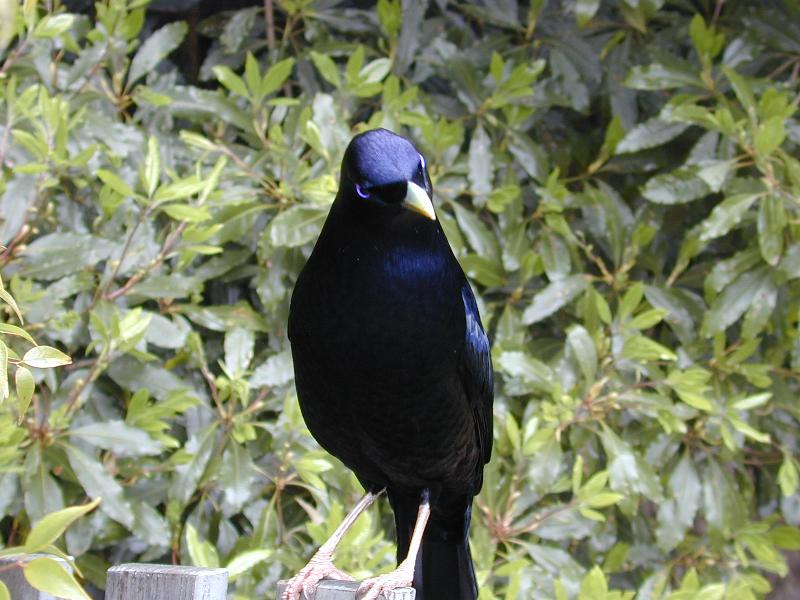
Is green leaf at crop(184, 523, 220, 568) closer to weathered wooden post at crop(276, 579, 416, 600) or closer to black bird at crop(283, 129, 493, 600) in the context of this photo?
black bird at crop(283, 129, 493, 600)

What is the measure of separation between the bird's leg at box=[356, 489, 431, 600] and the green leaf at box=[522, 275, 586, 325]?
1294 mm

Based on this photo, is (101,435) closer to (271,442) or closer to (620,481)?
(271,442)

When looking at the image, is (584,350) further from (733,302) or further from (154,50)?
(154,50)

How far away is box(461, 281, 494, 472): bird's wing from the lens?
230 centimetres

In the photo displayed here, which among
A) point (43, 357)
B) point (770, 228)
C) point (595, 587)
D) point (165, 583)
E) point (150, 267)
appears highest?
point (43, 357)

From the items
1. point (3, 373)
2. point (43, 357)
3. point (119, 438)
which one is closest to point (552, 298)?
point (119, 438)

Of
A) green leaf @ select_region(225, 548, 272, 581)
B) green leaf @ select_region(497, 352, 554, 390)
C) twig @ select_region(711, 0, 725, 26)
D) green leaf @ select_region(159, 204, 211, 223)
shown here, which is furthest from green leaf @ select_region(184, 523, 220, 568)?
twig @ select_region(711, 0, 725, 26)

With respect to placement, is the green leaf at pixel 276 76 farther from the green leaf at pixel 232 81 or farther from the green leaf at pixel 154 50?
the green leaf at pixel 154 50

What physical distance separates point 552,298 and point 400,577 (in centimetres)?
169

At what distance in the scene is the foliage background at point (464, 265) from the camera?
307 cm

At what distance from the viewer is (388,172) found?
185cm

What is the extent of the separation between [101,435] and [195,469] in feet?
1.02

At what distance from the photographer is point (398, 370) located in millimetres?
2031

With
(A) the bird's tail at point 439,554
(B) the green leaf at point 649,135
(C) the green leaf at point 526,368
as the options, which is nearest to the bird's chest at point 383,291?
(A) the bird's tail at point 439,554
